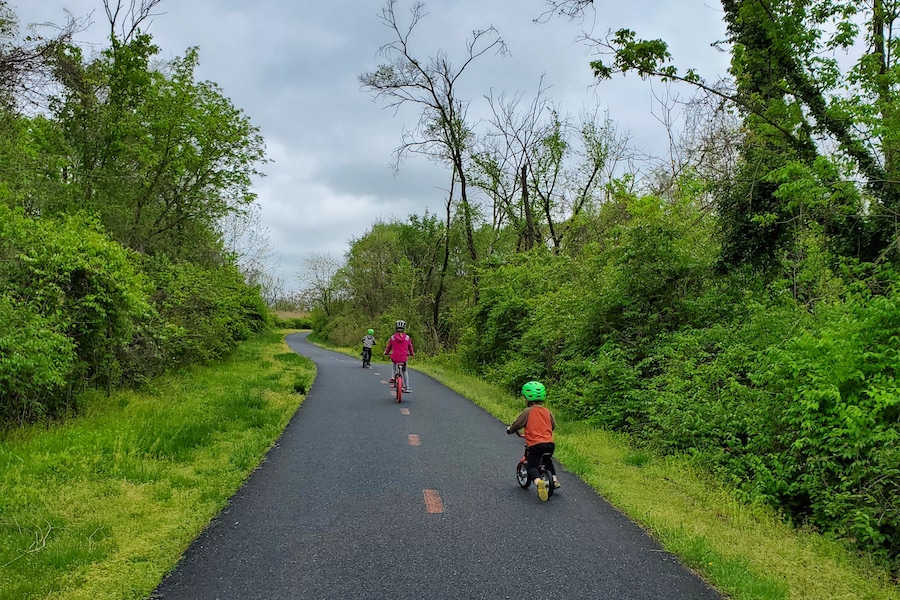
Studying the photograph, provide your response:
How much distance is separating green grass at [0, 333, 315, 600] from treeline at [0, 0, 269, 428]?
113 cm

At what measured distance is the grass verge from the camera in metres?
4.54

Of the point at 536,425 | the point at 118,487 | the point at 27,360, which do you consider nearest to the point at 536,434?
the point at 536,425

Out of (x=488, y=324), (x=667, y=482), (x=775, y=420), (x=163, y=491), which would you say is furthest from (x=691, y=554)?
(x=488, y=324)

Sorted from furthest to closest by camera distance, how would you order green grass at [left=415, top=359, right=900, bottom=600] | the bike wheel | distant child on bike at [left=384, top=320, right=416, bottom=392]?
distant child on bike at [left=384, top=320, right=416, bottom=392] → the bike wheel → green grass at [left=415, top=359, right=900, bottom=600]

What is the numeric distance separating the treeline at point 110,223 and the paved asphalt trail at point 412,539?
13.6ft

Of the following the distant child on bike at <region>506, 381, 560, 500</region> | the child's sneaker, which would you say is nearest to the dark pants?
the distant child on bike at <region>506, 381, 560, 500</region>

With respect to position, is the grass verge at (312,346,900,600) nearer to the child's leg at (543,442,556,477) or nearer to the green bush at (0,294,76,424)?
the child's leg at (543,442,556,477)

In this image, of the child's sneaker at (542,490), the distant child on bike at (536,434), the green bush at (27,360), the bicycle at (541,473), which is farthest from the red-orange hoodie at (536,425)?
the green bush at (27,360)

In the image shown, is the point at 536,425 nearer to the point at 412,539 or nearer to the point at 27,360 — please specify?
the point at 412,539

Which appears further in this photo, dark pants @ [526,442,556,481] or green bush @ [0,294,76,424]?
green bush @ [0,294,76,424]

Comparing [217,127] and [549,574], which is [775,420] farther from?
[217,127]

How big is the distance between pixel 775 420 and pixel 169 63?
20915 mm

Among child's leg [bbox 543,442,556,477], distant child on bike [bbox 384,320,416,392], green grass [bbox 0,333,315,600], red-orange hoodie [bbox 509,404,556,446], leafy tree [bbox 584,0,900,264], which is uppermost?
leafy tree [bbox 584,0,900,264]

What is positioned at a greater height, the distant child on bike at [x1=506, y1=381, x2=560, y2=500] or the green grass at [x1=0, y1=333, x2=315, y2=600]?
the distant child on bike at [x1=506, y1=381, x2=560, y2=500]
